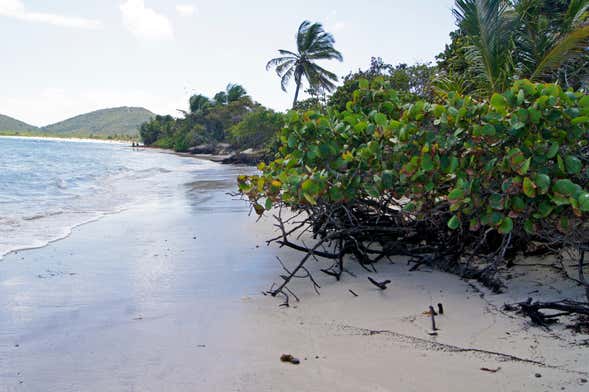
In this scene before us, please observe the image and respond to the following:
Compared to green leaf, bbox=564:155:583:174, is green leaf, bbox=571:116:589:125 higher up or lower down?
higher up

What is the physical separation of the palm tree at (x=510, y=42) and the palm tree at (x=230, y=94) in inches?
2270

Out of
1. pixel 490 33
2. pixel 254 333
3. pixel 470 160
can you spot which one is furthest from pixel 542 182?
pixel 490 33

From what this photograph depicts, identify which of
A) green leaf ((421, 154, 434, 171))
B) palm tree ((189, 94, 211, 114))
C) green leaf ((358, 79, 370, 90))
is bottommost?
green leaf ((421, 154, 434, 171))

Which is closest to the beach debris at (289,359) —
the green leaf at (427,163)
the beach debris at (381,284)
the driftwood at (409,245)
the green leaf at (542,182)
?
the driftwood at (409,245)

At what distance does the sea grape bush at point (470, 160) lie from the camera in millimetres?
3299

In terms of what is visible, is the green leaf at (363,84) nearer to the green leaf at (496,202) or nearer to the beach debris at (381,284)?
the beach debris at (381,284)

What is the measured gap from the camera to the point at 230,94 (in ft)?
216

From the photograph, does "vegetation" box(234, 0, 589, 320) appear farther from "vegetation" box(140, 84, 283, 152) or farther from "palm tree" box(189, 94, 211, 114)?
"palm tree" box(189, 94, 211, 114)

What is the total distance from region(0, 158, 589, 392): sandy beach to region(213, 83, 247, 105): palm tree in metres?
60.7

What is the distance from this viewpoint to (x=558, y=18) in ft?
29.7

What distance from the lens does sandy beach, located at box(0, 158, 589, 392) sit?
9.14 feet

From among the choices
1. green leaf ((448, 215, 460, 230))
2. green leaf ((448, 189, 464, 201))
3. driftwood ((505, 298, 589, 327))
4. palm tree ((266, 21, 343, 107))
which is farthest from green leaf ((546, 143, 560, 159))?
palm tree ((266, 21, 343, 107))

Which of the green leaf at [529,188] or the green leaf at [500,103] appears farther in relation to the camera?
the green leaf at [500,103]

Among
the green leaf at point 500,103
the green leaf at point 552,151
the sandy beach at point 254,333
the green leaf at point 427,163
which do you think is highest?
the green leaf at point 500,103
